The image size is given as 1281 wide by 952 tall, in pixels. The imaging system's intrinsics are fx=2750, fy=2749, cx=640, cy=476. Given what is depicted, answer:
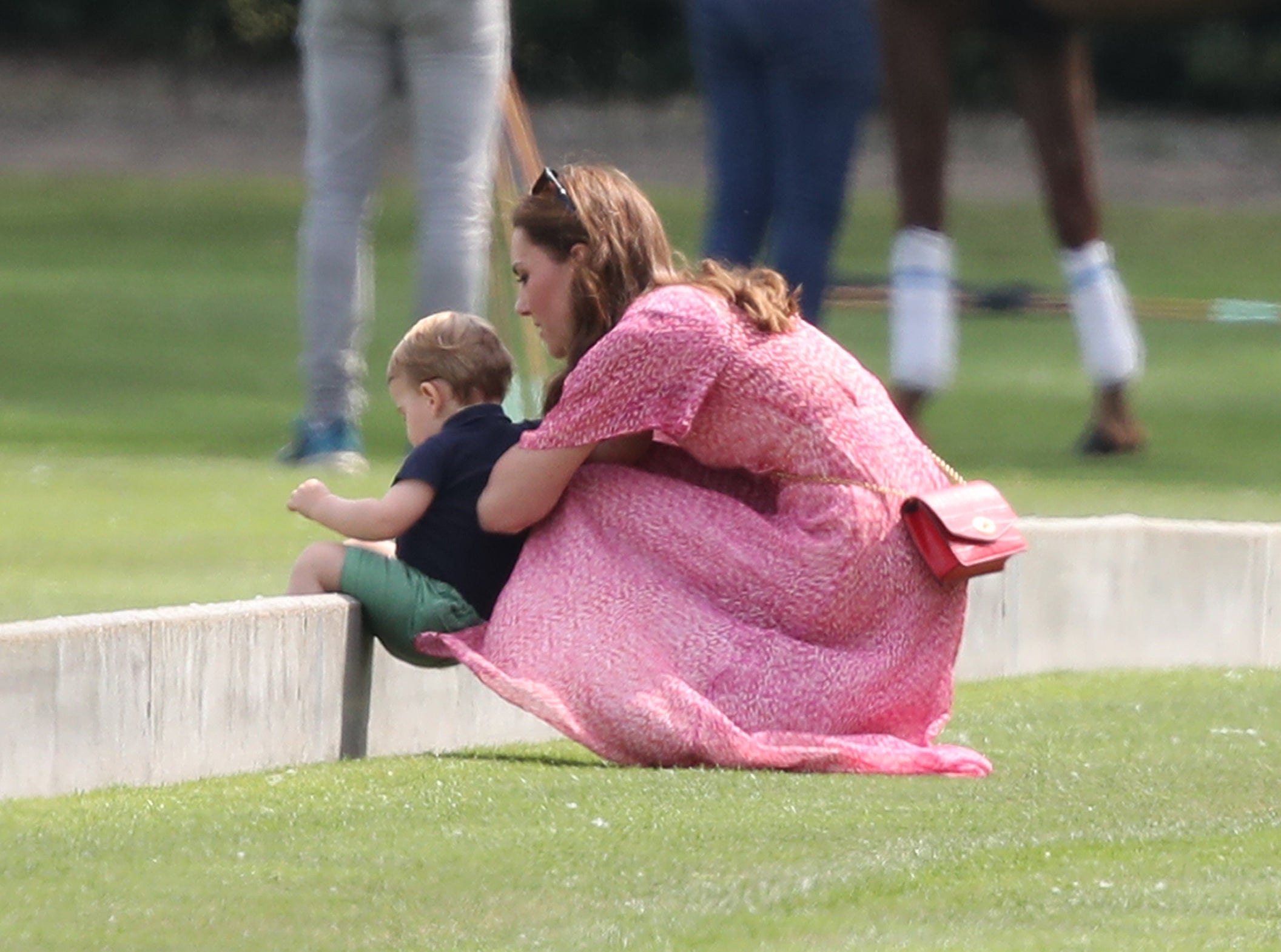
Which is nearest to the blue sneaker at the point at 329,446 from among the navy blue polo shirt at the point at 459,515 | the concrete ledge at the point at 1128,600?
the concrete ledge at the point at 1128,600

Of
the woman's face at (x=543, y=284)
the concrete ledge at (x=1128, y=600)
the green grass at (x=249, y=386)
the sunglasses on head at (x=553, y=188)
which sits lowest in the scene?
the green grass at (x=249, y=386)

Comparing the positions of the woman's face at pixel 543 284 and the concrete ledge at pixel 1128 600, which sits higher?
the woman's face at pixel 543 284

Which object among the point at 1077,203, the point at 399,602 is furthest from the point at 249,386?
the point at 399,602

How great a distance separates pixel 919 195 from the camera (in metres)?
8.70

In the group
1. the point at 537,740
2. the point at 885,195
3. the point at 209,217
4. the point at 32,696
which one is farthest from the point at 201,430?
the point at 885,195

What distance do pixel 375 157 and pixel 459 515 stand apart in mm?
3142

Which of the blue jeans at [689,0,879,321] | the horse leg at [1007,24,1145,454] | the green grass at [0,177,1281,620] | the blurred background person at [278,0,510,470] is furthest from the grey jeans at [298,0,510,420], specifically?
the horse leg at [1007,24,1145,454]

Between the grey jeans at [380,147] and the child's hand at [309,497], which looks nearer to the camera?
the child's hand at [309,497]

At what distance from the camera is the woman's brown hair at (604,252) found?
15.9ft

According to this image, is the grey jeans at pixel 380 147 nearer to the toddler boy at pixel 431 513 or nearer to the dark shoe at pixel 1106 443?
the dark shoe at pixel 1106 443

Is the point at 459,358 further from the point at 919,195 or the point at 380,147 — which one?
the point at 919,195

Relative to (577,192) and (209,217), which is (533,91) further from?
(577,192)

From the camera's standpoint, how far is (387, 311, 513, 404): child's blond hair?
4.99 metres

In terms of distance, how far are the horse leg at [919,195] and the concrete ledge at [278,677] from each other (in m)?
2.42
